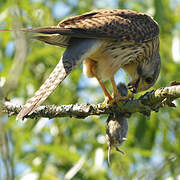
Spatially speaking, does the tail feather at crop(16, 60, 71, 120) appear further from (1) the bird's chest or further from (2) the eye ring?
(2) the eye ring

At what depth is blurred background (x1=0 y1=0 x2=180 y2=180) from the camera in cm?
572

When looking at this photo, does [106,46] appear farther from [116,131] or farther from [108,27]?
[116,131]

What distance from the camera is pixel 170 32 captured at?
283 inches

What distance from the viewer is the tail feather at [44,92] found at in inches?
135

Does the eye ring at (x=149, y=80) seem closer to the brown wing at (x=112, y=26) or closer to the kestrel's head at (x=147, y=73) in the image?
the kestrel's head at (x=147, y=73)

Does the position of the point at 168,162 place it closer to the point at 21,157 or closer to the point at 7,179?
the point at 21,157

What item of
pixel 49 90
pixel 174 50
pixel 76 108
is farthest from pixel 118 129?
pixel 174 50

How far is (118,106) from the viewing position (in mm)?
3889

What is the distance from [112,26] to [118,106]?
3.69 ft

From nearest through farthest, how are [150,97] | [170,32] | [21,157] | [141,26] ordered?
[150,97] → [141,26] → [21,157] → [170,32]

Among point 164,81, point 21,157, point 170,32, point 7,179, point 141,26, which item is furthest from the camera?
point 170,32

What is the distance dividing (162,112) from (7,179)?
489cm

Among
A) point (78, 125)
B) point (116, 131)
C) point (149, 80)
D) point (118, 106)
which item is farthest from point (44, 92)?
point (78, 125)

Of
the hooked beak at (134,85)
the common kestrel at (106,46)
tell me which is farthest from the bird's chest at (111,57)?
the hooked beak at (134,85)
